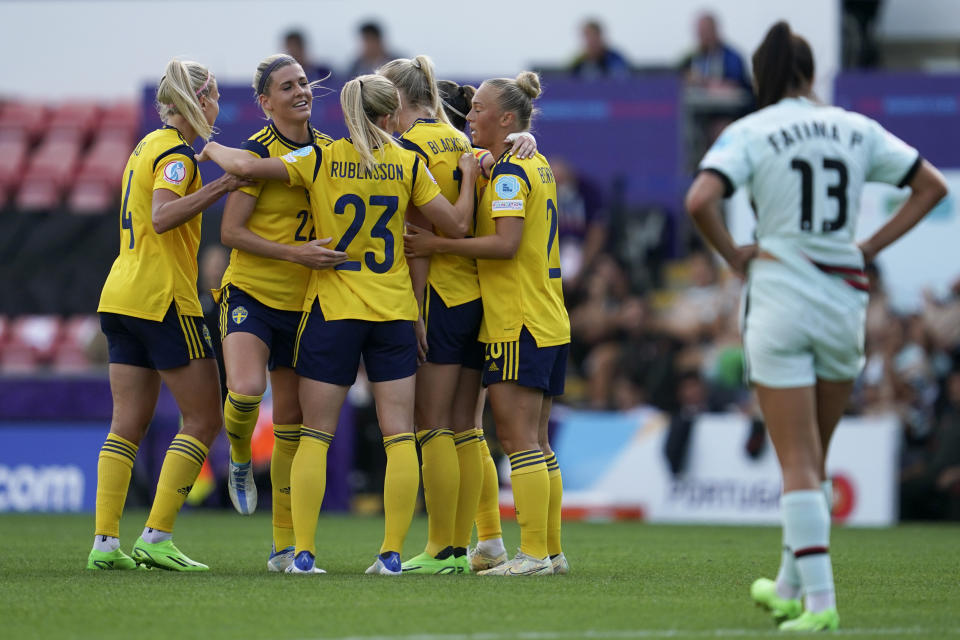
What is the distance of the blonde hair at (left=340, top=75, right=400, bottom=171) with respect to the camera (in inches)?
240

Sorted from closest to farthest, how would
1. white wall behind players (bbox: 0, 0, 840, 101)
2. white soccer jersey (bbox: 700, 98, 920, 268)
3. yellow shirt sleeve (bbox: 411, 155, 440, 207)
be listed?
white soccer jersey (bbox: 700, 98, 920, 268) < yellow shirt sleeve (bbox: 411, 155, 440, 207) < white wall behind players (bbox: 0, 0, 840, 101)

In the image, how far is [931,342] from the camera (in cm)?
1298

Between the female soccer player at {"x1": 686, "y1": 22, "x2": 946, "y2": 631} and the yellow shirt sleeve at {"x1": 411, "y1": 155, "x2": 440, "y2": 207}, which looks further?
the yellow shirt sleeve at {"x1": 411, "y1": 155, "x2": 440, "y2": 207}

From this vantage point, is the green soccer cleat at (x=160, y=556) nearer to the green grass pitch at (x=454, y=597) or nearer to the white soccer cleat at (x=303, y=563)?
the green grass pitch at (x=454, y=597)

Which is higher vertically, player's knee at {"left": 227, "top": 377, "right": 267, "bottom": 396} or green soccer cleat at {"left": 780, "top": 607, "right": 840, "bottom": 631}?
player's knee at {"left": 227, "top": 377, "right": 267, "bottom": 396}

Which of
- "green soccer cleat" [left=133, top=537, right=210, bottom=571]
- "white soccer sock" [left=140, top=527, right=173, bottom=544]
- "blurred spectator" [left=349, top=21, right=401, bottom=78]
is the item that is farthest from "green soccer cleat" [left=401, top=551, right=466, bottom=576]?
"blurred spectator" [left=349, top=21, right=401, bottom=78]

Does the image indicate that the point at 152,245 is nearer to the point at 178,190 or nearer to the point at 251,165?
the point at 178,190

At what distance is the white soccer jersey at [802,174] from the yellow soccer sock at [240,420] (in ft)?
8.07

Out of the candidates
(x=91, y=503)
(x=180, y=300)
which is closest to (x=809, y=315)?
(x=180, y=300)

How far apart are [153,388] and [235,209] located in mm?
1060

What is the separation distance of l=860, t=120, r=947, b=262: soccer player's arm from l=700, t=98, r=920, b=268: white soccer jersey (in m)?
0.07

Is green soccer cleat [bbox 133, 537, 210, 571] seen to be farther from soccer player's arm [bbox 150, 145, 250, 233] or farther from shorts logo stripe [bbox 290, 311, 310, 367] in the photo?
soccer player's arm [bbox 150, 145, 250, 233]

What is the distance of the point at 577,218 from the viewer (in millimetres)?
14758

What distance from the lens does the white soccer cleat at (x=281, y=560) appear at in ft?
21.5
